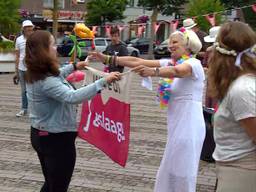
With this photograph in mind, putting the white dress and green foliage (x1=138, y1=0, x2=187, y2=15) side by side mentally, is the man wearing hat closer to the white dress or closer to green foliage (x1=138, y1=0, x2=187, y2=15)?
the white dress

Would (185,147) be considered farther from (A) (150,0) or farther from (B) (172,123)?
(A) (150,0)

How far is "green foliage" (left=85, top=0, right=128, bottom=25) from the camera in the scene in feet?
152

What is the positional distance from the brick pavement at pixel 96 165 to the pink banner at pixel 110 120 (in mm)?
1013

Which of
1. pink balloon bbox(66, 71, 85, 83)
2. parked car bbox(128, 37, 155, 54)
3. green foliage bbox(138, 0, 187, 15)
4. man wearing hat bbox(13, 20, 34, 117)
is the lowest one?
parked car bbox(128, 37, 155, 54)

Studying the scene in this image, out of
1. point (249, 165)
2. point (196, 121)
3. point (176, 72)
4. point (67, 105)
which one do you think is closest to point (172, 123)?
point (196, 121)

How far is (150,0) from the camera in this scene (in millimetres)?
40812

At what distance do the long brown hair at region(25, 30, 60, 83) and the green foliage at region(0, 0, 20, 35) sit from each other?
83.3 feet

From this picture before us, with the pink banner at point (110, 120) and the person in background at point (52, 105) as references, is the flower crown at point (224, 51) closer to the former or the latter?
the person in background at point (52, 105)

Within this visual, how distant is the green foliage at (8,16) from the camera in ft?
93.2

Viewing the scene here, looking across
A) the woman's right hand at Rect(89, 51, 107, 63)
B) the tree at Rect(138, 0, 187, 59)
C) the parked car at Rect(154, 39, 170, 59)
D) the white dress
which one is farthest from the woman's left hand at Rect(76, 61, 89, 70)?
the tree at Rect(138, 0, 187, 59)

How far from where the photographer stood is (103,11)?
46344 millimetres

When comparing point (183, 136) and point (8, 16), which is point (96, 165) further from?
point (8, 16)

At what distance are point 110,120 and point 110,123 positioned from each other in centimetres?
3

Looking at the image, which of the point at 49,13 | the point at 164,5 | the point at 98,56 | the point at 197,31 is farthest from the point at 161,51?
the point at 98,56
